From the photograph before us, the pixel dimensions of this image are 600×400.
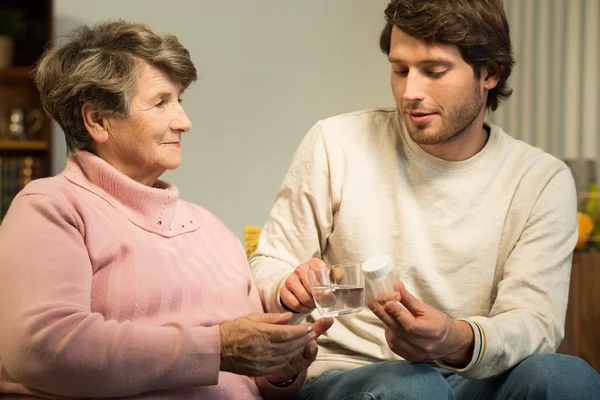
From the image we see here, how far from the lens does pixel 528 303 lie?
1893 mm

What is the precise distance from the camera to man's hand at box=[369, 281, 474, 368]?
156 cm

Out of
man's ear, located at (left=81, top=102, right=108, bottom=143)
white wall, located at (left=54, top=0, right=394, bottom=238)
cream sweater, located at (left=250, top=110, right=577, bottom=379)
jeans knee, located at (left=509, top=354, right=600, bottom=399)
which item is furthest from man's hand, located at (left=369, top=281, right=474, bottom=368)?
white wall, located at (left=54, top=0, right=394, bottom=238)

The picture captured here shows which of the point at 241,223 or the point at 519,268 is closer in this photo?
the point at 519,268

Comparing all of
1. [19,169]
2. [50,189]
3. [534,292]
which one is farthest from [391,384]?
[19,169]

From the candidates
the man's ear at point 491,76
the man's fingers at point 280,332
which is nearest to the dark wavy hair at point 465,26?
the man's ear at point 491,76

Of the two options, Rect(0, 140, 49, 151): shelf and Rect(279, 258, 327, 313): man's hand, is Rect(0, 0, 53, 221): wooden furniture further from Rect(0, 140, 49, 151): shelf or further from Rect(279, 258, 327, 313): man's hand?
Rect(279, 258, 327, 313): man's hand

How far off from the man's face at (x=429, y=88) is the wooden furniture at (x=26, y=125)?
266cm

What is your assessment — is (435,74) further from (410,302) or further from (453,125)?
(410,302)

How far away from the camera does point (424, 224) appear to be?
2.04 meters

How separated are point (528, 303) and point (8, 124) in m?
3.18

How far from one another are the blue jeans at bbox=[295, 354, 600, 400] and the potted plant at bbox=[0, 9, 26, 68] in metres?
3.04

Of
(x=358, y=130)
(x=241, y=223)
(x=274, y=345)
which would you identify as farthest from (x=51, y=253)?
(x=241, y=223)

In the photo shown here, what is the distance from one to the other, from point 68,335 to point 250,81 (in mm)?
2966

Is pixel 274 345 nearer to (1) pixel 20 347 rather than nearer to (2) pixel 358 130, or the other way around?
(1) pixel 20 347
